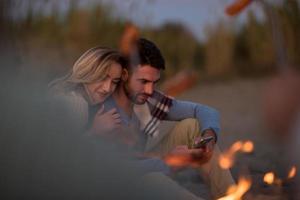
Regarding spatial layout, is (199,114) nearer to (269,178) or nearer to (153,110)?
(153,110)

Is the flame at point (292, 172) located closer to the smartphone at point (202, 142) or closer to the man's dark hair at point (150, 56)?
the smartphone at point (202, 142)

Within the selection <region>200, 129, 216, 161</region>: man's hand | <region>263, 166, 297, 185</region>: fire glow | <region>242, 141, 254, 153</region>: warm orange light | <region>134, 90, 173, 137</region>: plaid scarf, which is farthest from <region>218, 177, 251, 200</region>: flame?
<region>242, 141, 254, 153</region>: warm orange light

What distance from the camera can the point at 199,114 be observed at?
125 inches

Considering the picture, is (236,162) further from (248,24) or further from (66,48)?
(248,24)

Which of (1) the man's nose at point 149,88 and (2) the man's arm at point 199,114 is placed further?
(2) the man's arm at point 199,114

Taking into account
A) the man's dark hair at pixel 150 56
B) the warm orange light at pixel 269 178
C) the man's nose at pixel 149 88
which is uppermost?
the man's dark hair at pixel 150 56

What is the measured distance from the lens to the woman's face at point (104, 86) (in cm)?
286

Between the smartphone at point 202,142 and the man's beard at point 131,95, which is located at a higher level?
the man's beard at point 131,95

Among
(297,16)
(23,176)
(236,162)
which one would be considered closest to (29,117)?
(23,176)

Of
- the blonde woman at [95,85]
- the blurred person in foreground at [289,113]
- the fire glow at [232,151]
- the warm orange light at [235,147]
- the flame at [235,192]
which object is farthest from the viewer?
the warm orange light at [235,147]

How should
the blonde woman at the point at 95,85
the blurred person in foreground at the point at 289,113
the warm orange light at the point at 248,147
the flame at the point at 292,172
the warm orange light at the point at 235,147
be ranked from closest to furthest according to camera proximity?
the blonde woman at the point at 95,85
the flame at the point at 292,172
the blurred person in foreground at the point at 289,113
the warm orange light at the point at 235,147
the warm orange light at the point at 248,147

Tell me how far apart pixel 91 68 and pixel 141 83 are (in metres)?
0.25

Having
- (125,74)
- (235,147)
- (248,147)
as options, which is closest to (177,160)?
(125,74)

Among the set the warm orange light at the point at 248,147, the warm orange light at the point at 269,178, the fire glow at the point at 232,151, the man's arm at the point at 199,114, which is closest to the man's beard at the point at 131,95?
the man's arm at the point at 199,114
